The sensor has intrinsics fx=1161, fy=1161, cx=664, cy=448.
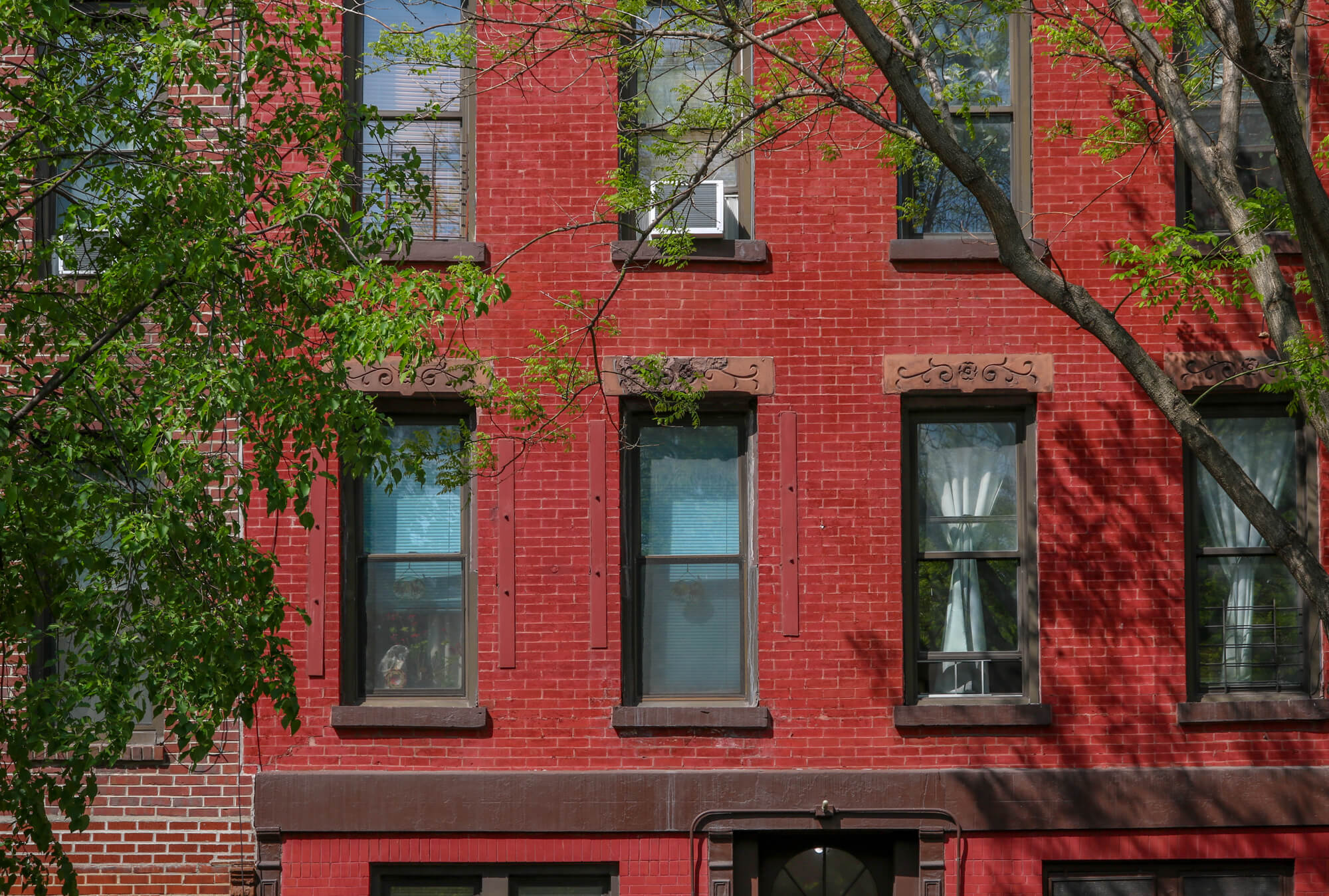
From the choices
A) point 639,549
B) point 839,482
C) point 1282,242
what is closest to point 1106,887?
point 839,482

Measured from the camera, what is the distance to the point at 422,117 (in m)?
8.99

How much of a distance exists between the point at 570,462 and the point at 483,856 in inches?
119

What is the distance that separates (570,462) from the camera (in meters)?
8.93

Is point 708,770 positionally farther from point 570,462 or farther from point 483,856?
point 570,462

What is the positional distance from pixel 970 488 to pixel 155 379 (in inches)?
243

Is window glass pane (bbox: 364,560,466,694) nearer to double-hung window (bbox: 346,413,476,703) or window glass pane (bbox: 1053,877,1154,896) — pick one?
double-hung window (bbox: 346,413,476,703)

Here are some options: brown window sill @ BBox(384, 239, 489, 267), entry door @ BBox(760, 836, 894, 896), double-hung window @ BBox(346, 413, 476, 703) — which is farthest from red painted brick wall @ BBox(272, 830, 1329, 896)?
brown window sill @ BBox(384, 239, 489, 267)

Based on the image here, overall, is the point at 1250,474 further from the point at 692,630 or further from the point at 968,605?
the point at 692,630

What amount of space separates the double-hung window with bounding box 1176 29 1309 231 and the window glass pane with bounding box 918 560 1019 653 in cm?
320

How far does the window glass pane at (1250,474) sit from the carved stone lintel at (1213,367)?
43cm

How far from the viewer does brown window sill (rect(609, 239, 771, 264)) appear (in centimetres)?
890

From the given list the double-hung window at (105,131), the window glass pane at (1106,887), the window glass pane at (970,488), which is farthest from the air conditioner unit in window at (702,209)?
the window glass pane at (1106,887)

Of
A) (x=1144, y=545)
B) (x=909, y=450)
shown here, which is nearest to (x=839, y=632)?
(x=909, y=450)

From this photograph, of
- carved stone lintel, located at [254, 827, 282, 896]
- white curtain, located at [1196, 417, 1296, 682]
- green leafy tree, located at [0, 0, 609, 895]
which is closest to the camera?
green leafy tree, located at [0, 0, 609, 895]
